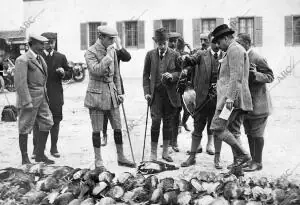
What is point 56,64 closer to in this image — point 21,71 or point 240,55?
point 21,71

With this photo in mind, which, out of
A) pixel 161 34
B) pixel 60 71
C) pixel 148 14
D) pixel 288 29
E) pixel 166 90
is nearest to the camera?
pixel 161 34

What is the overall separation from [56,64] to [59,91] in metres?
0.42

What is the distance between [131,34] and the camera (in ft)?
81.5

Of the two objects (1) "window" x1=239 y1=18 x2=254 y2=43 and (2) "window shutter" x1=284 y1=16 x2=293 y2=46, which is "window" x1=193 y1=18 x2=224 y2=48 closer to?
(1) "window" x1=239 y1=18 x2=254 y2=43

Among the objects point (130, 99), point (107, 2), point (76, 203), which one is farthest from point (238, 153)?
point (107, 2)

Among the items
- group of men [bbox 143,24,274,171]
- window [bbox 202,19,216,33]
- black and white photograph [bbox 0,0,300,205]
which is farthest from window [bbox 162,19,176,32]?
group of men [bbox 143,24,274,171]

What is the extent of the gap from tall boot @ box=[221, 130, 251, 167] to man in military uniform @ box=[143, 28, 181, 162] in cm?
126

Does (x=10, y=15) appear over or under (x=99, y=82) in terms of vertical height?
over

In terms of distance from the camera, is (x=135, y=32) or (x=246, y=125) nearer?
(x=246, y=125)

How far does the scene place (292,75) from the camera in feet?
76.1

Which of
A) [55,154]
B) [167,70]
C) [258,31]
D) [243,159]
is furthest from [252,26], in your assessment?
[243,159]

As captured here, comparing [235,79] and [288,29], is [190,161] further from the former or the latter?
[288,29]

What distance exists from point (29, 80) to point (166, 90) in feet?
6.43

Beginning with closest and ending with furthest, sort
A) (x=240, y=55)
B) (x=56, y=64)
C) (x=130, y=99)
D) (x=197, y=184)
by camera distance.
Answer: (x=197, y=184) → (x=240, y=55) → (x=56, y=64) → (x=130, y=99)
